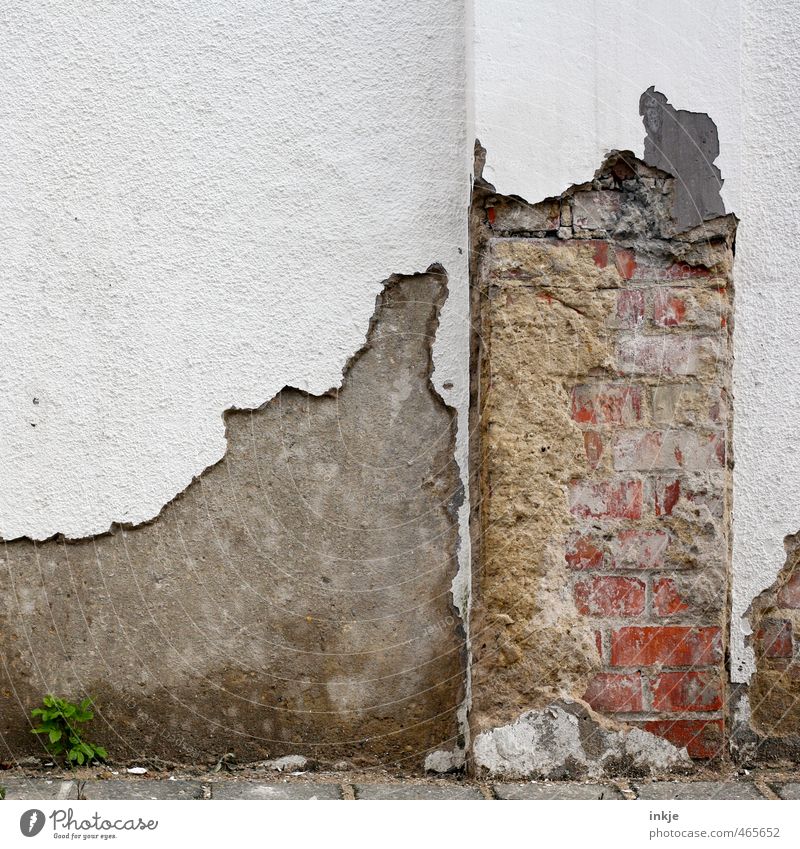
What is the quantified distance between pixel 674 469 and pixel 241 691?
110 centimetres

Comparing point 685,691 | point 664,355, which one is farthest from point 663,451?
point 685,691

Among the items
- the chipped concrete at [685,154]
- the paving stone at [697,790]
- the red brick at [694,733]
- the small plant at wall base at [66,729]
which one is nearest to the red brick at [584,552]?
the red brick at [694,733]

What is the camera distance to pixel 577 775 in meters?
1.93

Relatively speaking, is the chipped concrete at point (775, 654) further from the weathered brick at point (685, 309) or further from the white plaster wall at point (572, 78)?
the white plaster wall at point (572, 78)

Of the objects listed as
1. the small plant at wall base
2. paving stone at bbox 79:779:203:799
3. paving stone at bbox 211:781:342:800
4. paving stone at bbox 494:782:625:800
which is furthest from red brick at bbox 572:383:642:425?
the small plant at wall base

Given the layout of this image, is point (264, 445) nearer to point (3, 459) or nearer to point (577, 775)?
point (3, 459)

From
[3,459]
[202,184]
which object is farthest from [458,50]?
[3,459]

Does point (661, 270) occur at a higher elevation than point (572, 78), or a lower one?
lower

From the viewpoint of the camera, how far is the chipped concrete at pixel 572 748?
6.34 ft

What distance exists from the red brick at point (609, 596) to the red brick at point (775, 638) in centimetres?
36

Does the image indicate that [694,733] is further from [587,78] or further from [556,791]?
[587,78]

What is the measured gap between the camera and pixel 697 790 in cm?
192

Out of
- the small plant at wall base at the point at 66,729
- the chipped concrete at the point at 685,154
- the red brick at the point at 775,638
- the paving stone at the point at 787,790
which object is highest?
the chipped concrete at the point at 685,154

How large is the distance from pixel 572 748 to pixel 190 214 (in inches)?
57.7
